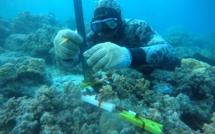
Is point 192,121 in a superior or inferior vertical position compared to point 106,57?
inferior

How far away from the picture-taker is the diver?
2023 mm

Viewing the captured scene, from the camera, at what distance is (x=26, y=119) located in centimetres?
189

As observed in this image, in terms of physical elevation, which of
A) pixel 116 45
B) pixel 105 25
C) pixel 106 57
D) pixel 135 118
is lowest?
pixel 135 118

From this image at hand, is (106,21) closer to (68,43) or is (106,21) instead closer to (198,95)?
(68,43)

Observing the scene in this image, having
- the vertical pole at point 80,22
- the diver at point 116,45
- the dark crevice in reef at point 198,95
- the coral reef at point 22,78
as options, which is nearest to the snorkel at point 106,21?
the diver at point 116,45

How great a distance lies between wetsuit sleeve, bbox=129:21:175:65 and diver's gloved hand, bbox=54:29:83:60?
940mm

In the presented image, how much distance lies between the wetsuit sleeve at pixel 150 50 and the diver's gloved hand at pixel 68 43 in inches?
37.0

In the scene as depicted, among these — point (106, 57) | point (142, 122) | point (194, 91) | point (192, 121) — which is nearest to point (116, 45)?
point (106, 57)

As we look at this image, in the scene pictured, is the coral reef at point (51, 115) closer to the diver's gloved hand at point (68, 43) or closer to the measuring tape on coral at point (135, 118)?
the measuring tape on coral at point (135, 118)

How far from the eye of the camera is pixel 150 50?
2.67 m

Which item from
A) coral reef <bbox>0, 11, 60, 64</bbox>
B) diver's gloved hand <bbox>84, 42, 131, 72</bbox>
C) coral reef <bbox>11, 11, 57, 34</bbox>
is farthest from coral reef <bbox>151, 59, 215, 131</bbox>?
coral reef <bbox>11, 11, 57, 34</bbox>

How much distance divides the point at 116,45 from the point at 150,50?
892mm

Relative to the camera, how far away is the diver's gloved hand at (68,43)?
2.33 meters

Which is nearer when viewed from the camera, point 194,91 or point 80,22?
point 80,22
